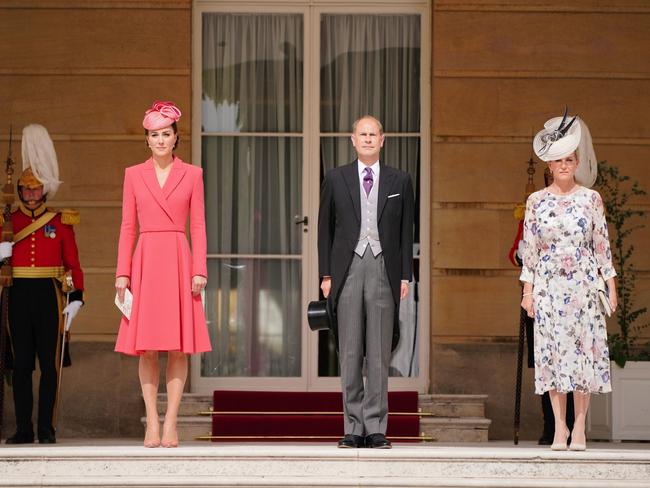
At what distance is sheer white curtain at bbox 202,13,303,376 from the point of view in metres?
10.6

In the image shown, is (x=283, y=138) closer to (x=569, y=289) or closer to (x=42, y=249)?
(x=42, y=249)

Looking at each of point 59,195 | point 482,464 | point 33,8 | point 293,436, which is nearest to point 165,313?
point 482,464

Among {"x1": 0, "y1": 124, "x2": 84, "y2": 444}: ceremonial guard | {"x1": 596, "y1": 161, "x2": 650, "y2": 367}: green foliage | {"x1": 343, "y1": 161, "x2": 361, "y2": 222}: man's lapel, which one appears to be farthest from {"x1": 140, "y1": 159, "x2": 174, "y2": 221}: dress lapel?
{"x1": 596, "y1": 161, "x2": 650, "y2": 367}: green foliage

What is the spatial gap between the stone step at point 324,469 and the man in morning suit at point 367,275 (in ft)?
1.27

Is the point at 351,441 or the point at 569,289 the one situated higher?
the point at 569,289

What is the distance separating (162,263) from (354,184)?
103 cm

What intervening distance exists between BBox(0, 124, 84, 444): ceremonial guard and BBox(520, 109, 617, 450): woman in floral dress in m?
3.05

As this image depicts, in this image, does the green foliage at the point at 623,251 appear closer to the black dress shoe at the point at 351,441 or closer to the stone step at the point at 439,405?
the stone step at the point at 439,405

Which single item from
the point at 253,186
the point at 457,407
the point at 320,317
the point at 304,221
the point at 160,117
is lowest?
the point at 457,407

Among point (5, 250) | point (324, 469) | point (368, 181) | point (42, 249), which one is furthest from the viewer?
point (42, 249)

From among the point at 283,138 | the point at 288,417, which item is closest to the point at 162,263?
the point at 288,417

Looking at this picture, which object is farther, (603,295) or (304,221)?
(304,221)

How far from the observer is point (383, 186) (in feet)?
24.1

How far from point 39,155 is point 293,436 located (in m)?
2.44
